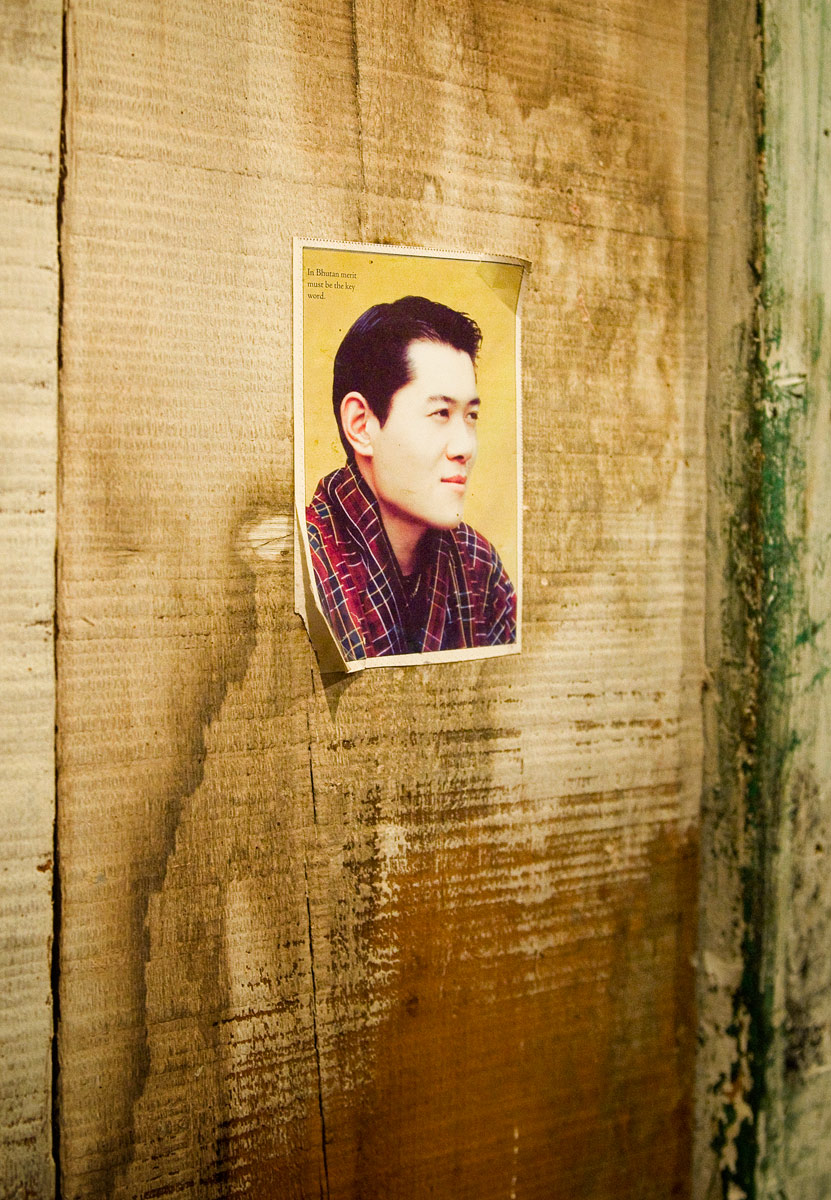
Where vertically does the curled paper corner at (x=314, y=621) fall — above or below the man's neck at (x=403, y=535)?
below

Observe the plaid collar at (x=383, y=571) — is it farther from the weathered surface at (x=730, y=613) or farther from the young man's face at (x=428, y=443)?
the weathered surface at (x=730, y=613)

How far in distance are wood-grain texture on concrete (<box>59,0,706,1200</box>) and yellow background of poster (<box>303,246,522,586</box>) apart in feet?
0.07

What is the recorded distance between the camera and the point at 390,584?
71cm

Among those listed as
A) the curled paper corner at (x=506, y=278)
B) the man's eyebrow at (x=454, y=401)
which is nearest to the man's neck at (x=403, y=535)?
the man's eyebrow at (x=454, y=401)

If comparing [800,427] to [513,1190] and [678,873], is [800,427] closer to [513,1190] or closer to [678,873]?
[678,873]

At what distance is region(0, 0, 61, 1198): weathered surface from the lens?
58 centimetres

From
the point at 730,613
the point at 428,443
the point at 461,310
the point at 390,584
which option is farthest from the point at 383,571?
the point at 730,613

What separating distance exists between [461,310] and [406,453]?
0.47 ft

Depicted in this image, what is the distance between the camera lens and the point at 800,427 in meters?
0.77

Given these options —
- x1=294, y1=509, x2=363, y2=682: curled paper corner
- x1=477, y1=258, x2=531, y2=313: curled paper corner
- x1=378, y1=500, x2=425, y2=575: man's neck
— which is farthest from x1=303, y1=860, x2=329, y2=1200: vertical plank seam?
x1=477, y1=258, x2=531, y2=313: curled paper corner

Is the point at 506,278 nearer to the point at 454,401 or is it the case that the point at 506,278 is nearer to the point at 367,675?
the point at 454,401

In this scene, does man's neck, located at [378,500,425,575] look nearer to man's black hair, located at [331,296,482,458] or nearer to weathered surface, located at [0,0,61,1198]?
man's black hair, located at [331,296,482,458]

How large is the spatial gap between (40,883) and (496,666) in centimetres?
42

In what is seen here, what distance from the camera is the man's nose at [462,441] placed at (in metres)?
0.72
